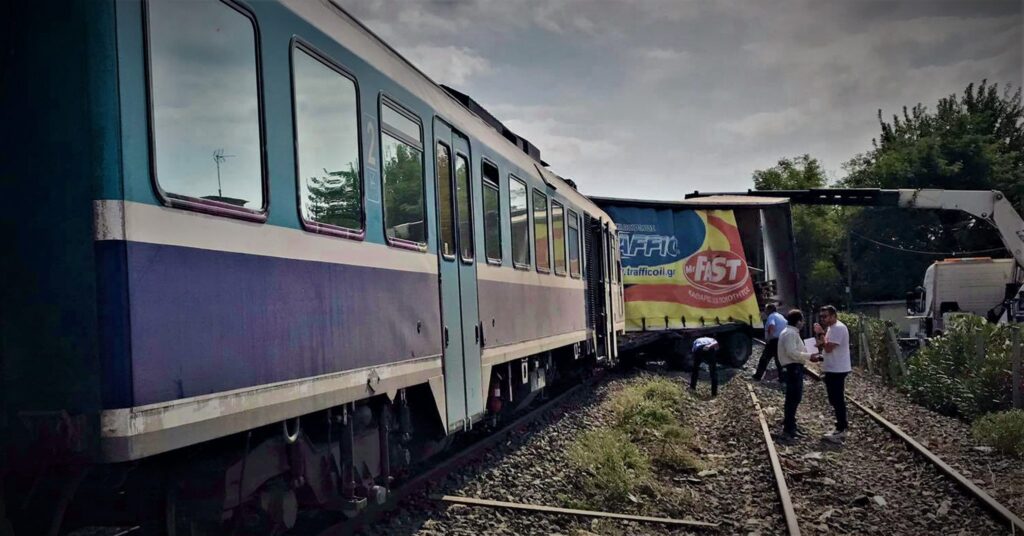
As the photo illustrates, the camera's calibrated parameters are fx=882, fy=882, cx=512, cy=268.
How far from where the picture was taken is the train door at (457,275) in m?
6.88

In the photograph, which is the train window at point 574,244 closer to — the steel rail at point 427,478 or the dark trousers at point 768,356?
the steel rail at point 427,478

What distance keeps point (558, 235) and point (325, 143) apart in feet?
22.7

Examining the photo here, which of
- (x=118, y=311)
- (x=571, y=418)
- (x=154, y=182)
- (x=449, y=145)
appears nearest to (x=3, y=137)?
(x=154, y=182)

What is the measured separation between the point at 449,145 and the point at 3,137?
13.0 feet

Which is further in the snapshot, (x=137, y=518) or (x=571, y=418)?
(x=571, y=418)

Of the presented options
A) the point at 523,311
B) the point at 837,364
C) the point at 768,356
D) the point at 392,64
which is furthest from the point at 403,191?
Result: the point at 768,356

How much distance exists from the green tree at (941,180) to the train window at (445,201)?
115 ft

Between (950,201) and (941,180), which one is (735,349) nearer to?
(950,201)

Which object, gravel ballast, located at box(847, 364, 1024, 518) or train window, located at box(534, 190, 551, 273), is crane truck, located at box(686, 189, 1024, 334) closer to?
gravel ballast, located at box(847, 364, 1024, 518)

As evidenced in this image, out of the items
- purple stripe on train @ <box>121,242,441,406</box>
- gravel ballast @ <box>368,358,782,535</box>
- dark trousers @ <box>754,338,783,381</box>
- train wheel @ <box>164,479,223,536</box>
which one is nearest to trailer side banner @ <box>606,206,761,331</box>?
dark trousers @ <box>754,338,783,381</box>

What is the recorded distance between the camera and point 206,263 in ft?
12.1

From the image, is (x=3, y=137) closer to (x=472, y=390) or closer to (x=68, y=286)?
(x=68, y=286)

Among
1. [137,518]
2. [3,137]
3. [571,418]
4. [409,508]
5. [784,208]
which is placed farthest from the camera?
[784,208]

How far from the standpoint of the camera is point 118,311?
326cm
